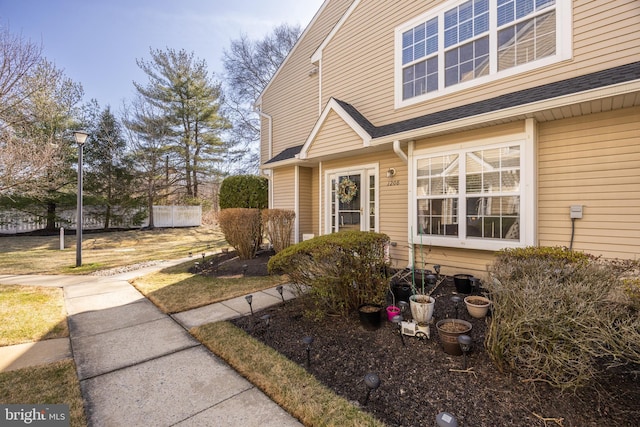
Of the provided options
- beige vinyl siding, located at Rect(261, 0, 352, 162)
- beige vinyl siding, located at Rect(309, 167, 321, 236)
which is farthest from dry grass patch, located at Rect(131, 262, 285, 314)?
beige vinyl siding, located at Rect(261, 0, 352, 162)

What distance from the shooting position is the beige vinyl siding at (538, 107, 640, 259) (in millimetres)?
3967

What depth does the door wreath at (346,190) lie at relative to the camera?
7230 mm

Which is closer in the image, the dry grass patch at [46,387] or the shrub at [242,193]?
the dry grass patch at [46,387]

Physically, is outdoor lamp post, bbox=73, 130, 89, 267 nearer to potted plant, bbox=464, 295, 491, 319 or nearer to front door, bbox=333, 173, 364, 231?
front door, bbox=333, 173, 364, 231

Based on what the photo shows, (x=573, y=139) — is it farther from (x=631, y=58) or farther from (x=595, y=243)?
(x=595, y=243)

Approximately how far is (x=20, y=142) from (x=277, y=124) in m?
7.34

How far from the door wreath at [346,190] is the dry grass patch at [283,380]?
4625 millimetres

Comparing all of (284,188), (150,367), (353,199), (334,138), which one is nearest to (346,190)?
(353,199)

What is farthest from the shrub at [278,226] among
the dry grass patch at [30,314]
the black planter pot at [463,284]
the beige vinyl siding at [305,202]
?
the black planter pot at [463,284]

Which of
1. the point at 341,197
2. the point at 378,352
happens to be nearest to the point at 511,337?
the point at 378,352

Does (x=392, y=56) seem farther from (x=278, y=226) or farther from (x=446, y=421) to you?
(x=446, y=421)

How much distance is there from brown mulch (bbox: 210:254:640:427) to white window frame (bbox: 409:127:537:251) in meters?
1.67

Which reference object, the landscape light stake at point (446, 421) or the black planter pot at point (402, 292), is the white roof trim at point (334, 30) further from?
the landscape light stake at point (446, 421)

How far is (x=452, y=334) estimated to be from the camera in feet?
8.97
